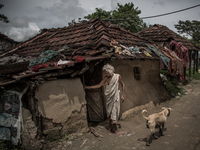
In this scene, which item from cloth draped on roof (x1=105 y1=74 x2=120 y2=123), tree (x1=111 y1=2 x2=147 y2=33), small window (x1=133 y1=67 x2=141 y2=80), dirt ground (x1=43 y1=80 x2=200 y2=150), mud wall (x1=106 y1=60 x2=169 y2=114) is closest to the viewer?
dirt ground (x1=43 y1=80 x2=200 y2=150)

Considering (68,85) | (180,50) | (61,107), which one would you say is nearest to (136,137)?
(61,107)

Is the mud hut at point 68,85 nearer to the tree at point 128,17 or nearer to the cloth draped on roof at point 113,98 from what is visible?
the cloth draped on roof at point 113,98

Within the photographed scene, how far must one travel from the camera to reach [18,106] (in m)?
3.52

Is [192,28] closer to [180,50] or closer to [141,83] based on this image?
[180,50]

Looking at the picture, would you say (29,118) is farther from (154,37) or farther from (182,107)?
(154,37)

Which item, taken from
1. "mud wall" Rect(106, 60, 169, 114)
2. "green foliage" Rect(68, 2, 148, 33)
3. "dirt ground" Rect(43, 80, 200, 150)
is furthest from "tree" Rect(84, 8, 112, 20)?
"dirt ground" Rect(43, 80, 200, 150)

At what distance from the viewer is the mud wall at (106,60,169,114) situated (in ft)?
19.7

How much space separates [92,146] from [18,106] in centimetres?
217

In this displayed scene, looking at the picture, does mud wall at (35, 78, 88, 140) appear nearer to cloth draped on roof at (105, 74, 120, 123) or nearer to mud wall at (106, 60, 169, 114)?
cloth draped on roof at (105, 74, 120, 123)

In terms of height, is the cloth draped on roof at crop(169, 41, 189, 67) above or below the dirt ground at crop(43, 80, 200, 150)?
above

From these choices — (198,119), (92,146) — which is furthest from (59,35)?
(198,119)

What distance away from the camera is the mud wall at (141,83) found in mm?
6004

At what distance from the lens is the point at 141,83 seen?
22.9 feet

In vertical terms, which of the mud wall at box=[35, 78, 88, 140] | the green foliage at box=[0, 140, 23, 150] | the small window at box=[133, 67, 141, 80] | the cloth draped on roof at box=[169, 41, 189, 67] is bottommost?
the green foliage at box=[0, 140, 23, 150]
